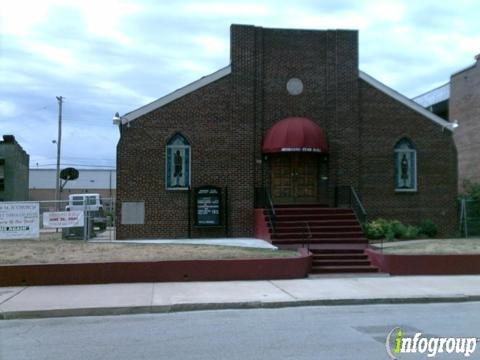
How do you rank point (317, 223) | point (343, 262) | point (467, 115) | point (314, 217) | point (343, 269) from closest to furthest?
point (343, 269) < point (343, 262) < point (317, 223) < point (314, 217) < point (467, 115)

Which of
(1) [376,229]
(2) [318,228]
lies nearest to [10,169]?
(2) [318,228]

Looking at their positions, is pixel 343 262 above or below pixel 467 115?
below

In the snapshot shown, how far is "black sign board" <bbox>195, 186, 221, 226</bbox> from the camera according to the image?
71.4 ft

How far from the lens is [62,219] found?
20.1 metres

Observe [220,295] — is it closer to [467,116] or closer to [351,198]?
[351,198]

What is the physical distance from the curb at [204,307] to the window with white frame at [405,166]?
11.1 meters

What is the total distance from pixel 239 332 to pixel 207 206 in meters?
12.8

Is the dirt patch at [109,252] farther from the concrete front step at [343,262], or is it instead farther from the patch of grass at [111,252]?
the concrete front step at [343,262]

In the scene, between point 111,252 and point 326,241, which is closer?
point 111,252

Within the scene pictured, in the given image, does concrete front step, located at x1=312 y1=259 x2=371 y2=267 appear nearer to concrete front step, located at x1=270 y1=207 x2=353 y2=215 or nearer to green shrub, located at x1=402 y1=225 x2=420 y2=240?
concrete front step, located at x1=270 y1=207 x2=353 y2=215

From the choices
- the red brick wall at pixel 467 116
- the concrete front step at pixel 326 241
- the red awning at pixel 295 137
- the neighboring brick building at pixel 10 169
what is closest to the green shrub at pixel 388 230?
the concrete front step at pixel 326 241

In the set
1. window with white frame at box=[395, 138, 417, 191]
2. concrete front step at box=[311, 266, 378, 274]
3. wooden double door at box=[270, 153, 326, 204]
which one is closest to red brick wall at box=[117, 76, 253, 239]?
wooden double door at box=[270, 153, 326, 204]

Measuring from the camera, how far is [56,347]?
8211mm

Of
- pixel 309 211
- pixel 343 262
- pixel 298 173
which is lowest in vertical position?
pixel 343 262
